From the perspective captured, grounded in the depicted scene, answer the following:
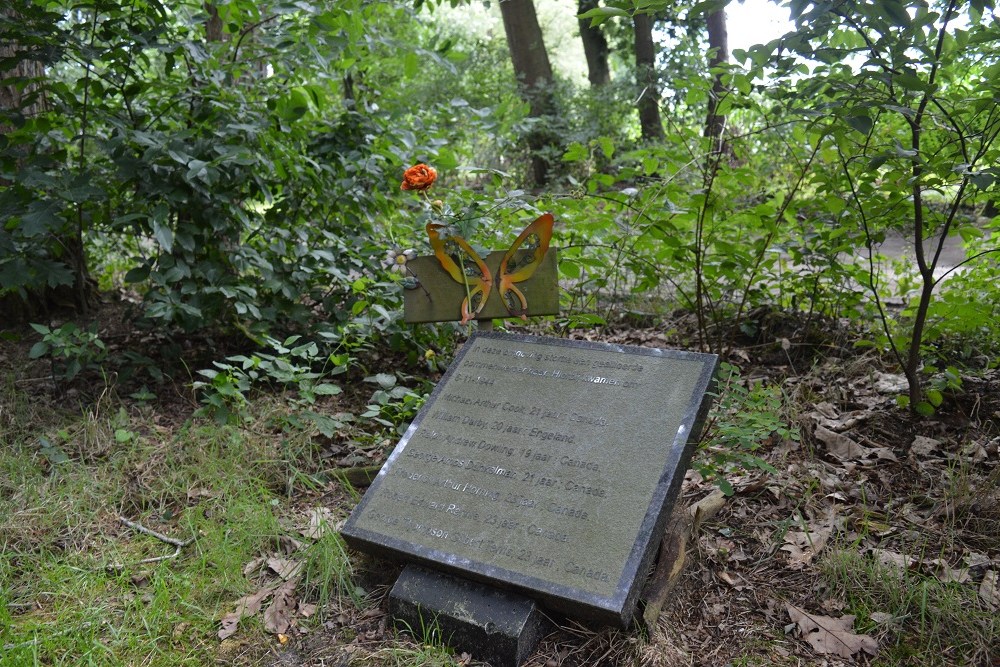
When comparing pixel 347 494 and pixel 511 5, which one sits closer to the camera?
pixel 347 494

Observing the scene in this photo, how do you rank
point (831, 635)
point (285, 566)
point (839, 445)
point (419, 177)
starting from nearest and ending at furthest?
point (831, 635)
point (285, 566)
point (419, 177)
point (839, 445)

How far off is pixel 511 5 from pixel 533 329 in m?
8.28

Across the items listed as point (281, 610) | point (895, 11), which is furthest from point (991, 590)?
point (281, 610)

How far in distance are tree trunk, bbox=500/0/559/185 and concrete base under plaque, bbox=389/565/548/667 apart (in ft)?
30.7

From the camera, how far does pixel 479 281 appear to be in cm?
320

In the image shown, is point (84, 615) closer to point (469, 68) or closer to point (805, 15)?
point (805, 15)

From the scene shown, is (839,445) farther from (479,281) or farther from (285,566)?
(285,566)

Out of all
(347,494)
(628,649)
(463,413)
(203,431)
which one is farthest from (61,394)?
(628,649)

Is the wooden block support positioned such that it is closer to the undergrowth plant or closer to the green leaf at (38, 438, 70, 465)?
the undergrowth plant

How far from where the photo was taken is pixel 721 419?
268 centimetres

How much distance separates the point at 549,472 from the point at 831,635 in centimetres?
99

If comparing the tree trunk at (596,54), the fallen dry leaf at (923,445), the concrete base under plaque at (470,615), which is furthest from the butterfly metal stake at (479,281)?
the tree trunk at (596,54)

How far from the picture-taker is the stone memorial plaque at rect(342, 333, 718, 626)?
2.24m

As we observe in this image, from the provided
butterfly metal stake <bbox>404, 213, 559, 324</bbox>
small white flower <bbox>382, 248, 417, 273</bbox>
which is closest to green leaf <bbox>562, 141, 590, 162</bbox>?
butterfly metal stake <bbox>404, 213, 559, 324</bbox>
